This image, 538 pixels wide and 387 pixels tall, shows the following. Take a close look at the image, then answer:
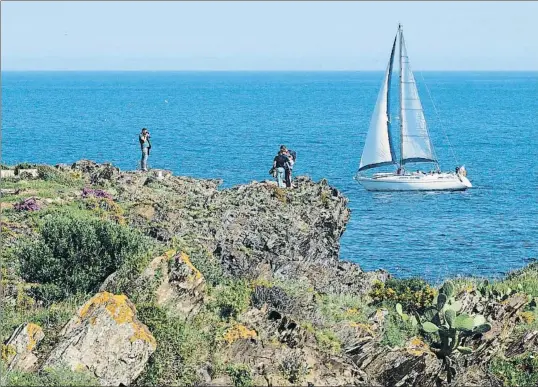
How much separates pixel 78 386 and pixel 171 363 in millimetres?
1991

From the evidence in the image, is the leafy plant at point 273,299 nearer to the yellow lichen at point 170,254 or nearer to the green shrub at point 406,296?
the yellow lichen at point 170,254

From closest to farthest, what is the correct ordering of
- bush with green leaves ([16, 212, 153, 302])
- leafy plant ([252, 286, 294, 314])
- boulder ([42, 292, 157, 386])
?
boulder ([42, 292, 157, 386]), leafy plant ([252, 286, 294, 314]), bush with green leaves ([16, 212, 153, 302])

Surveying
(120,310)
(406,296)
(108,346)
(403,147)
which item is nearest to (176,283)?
(120,310)

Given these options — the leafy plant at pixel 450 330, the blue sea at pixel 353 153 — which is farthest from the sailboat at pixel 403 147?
the leafy plant at pixel 450 330

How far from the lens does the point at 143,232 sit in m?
24.7

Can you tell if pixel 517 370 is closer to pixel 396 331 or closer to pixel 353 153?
pixel 396 331

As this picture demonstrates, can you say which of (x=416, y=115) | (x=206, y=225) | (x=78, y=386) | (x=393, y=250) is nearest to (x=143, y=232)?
(x=206, y=225)

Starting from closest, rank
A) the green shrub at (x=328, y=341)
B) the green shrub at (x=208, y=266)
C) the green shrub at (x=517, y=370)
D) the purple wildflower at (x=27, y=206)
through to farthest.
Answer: the green shrub at (x=328, y=341) → the green shrub at (x=517, y=370) → the green shrub at (x=208, y=266) → the purple wildflower at (x=27, y=206)

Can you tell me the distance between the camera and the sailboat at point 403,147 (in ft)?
227

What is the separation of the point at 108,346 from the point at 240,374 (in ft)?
7.97

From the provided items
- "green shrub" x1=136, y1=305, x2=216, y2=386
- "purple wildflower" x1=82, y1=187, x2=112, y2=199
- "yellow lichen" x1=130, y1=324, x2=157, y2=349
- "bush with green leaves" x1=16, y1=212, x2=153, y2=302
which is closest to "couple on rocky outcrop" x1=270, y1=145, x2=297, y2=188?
"purple wildflower" x1=82, y1=187, x2=112, y2=199

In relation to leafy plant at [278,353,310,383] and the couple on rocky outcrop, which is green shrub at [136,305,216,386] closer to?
leafy plant at [278,353,310,383]

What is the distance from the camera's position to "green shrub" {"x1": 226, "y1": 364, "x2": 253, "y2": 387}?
572 inches

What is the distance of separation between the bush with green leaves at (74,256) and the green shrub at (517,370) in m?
8.50
